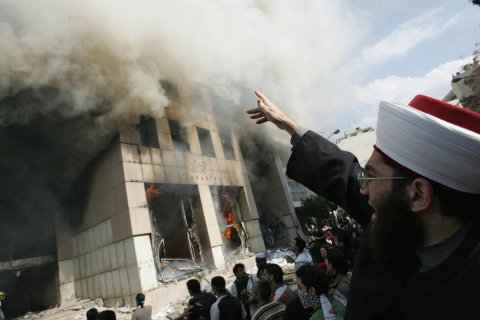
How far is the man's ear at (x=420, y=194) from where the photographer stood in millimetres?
884

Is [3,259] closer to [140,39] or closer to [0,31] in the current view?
[0,31]

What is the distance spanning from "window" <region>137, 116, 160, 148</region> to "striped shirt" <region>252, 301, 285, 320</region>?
1130cm

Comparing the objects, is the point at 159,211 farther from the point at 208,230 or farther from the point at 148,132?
the point at 148,132

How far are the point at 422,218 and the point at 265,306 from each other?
2.66 meters

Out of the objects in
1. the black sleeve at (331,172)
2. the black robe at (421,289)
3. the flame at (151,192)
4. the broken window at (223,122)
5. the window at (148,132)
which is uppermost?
the broken window at (223,122)

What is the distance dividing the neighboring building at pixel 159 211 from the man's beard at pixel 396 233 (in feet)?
35.4

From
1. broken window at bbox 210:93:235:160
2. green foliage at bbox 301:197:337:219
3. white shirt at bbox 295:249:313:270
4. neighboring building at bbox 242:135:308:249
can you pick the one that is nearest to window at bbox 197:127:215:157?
broken window at bbox 210:93:235:160

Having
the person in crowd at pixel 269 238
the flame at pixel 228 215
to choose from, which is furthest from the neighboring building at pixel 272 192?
the flame at pixel 228 215

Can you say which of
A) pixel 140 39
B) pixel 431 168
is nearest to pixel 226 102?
pixel 140 39

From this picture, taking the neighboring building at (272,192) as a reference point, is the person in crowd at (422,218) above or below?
below

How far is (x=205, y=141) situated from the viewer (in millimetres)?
17266

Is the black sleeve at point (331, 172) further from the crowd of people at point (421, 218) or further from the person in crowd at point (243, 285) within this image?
the person in crowd at point (243, 285)

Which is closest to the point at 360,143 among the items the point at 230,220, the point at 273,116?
the point at 230,220

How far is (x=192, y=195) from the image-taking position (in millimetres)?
14742
